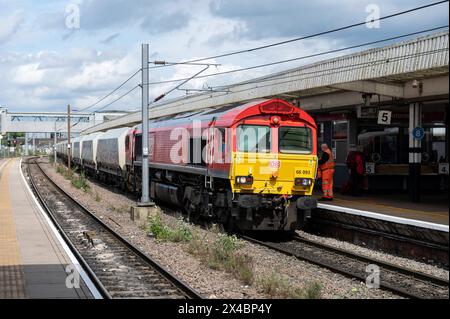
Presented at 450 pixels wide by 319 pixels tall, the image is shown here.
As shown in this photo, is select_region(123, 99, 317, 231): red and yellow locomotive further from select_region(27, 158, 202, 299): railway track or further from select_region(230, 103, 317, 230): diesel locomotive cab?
select_region(27, 158, 202, 299): railway track

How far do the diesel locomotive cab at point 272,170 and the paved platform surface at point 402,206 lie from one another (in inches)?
65.0

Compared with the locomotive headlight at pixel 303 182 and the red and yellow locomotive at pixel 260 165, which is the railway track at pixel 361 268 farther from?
the locomotive headlight at pixel 303 182

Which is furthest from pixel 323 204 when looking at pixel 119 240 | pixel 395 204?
pixel 119 240

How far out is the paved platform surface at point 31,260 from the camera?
8.31 metres

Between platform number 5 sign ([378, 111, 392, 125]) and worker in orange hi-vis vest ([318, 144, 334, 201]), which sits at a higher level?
platform number 5 sign ([378, 111, 392, 125])

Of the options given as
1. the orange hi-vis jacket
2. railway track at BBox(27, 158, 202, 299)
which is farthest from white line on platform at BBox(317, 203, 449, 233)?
railway track at BBox(27, 158, 202, 299)

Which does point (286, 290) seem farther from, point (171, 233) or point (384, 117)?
point (384, 117)

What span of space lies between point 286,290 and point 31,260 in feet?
16.7

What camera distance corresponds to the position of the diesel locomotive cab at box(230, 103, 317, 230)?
1289cm

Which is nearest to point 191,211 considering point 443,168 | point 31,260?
point 31,260

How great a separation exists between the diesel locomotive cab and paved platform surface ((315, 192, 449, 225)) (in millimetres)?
1651

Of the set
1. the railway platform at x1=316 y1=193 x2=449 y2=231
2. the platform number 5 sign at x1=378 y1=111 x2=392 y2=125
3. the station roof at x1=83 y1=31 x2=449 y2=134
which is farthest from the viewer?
the platform number 5 sign at x1=378 y1=111 x2=392 y2=125

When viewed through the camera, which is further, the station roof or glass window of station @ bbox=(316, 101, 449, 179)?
glass window of station @ bbox=(316, 101, 449, 179)
